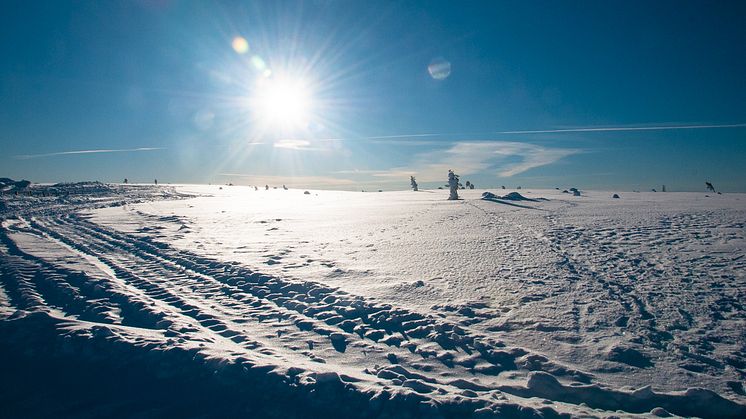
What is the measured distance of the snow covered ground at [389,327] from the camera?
13.0ft

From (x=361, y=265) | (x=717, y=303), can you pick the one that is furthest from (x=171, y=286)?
(x=717, y=303)

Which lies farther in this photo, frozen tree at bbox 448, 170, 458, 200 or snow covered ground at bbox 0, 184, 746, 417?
frozen tree at bbox 448, 170, 458, 200

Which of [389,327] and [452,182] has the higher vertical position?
[452,182]

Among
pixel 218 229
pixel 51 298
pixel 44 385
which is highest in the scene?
pixel 218 229

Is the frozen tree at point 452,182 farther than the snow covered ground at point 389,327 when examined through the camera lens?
Yes

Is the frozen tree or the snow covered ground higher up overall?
the frozen tree

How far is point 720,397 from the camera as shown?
12.2 feet

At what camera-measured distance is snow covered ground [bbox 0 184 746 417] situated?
395 centimetres

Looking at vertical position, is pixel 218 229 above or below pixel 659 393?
above

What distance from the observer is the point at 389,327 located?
18.9ft

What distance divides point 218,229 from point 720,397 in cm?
1572

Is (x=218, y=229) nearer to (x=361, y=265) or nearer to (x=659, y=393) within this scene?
(x=361, y=265)

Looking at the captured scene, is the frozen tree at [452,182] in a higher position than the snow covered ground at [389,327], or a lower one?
higher

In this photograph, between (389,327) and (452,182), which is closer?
(389,327)
